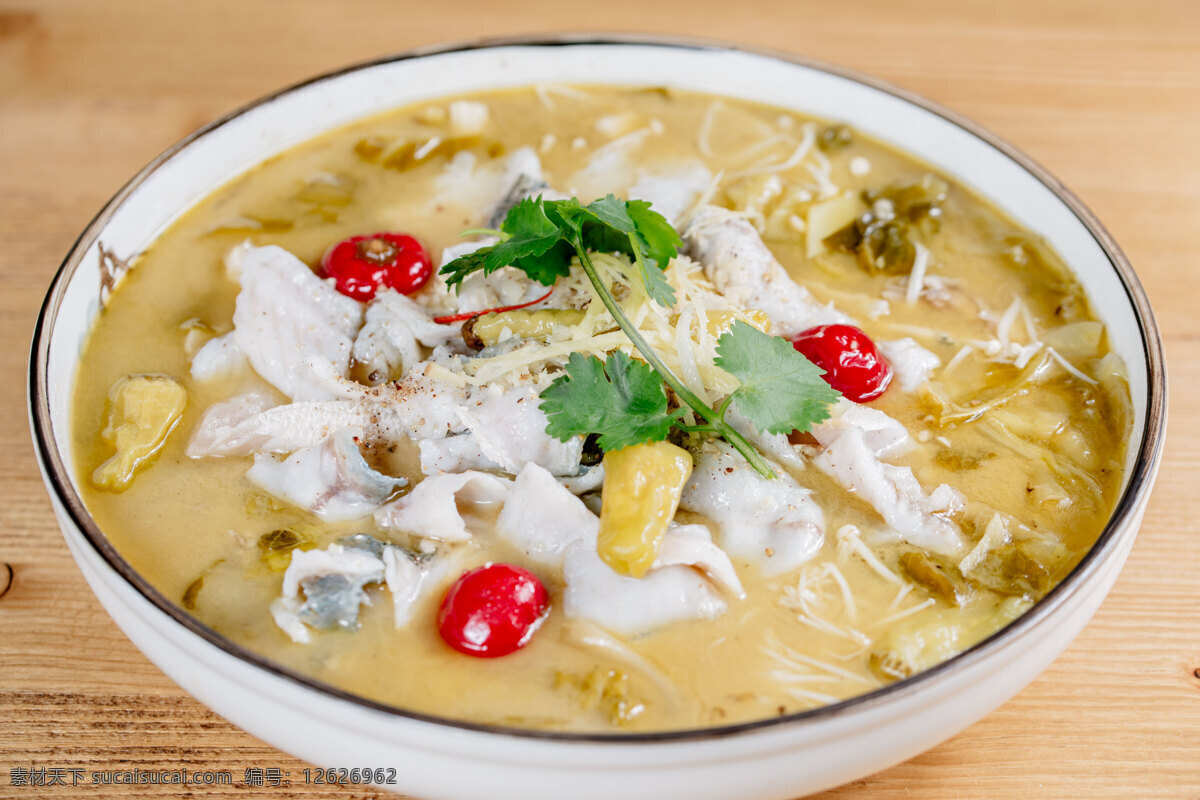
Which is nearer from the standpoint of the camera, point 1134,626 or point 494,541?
point 494,541

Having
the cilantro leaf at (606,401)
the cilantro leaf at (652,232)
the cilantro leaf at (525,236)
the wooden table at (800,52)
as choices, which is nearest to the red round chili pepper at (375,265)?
the cilantro leaf at (525,236)

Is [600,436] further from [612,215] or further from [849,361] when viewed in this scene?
[849,361]

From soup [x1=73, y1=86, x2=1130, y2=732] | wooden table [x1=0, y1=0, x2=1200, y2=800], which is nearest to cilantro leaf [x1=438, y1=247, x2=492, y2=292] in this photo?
soup [x1=73, y1=86, x2=1130, y2=732]

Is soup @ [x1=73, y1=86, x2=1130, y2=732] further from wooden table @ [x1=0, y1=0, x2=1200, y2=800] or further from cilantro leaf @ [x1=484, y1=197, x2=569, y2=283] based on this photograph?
wooden table @ [x1=0, y1=0, x2=1200, y2=800]

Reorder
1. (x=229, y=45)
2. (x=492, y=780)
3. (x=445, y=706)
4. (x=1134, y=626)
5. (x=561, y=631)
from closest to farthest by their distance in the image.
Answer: (x=492, y=780), (x=445, y=706), (x=561, y=631), (x=1134, y=626), (x=229, y=45)

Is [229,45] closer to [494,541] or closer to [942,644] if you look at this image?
[494,541]

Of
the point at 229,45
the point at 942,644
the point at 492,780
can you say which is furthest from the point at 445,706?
the point at 229,45

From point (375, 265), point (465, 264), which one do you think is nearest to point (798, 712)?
point (465, 264)
